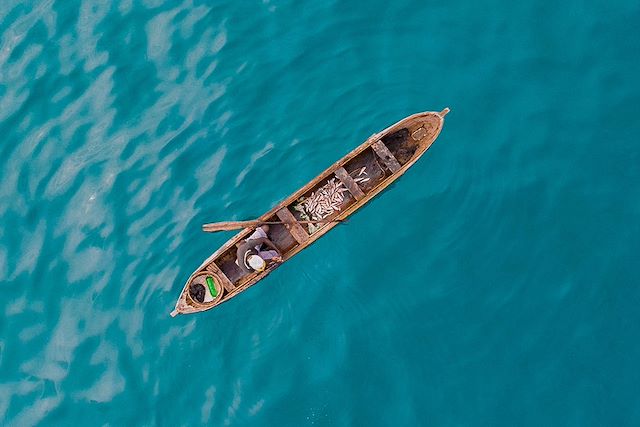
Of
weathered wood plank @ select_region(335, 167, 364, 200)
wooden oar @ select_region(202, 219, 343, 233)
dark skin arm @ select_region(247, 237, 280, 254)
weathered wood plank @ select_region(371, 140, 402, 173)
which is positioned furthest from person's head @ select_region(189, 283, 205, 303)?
weathered wood plank @ select_region(371, 140, 402, 173)

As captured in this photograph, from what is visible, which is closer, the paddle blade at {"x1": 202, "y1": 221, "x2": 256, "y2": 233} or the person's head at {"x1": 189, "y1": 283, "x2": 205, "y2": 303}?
the paddle blade at {"x1": 202, "y1": 221, "x2": 256, "y2": 233}

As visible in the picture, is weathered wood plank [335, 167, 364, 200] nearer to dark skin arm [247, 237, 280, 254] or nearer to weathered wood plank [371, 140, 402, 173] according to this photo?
weathered wood plank [371, 140, 402, 173]

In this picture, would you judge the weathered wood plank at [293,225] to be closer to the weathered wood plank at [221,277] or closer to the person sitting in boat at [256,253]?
the person sitting in boat at [256,253]

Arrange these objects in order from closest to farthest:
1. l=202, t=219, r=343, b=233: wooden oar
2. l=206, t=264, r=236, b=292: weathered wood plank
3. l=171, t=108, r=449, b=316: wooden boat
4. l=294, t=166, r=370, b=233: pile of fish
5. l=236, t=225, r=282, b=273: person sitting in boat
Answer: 1. l=202, t=219, r=343, b=233: wooden oar
2. l=236, t=225, r=282, b=273: person sitting in boat
3. l=171, t=108, r=449, b=316: wooden boat
4. l=206, t=264, r=236, b=292: weathered wood plank
5. l=294, t=166, r=370, b=233: pile of fish

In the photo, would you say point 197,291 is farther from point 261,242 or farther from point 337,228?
point 337,228

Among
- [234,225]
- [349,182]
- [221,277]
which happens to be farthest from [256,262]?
[349,182]

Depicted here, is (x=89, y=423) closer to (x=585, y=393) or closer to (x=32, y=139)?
(x=32, y=139)

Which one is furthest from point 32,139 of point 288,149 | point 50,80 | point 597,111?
point 597,111
